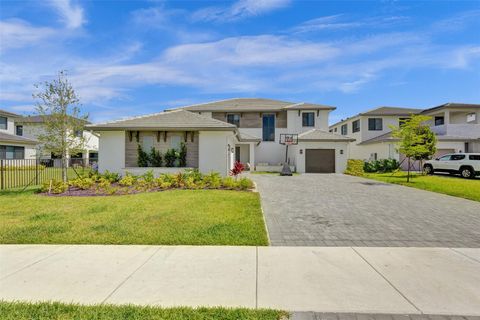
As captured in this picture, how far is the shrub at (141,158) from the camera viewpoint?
672 inches

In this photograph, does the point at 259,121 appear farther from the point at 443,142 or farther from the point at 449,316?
the point at 449,316

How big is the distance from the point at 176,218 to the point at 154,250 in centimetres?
215

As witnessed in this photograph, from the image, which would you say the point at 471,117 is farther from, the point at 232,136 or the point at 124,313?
the point at 124,313

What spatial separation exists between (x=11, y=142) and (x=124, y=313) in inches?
1484

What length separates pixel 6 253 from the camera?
16.6 feet

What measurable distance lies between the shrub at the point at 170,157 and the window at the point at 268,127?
16346 mm

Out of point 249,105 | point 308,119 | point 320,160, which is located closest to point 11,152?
point 249,105

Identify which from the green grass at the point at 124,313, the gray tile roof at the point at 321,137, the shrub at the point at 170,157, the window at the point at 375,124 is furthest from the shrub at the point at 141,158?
the window at the point at 375,124

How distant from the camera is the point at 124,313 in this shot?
123 inches

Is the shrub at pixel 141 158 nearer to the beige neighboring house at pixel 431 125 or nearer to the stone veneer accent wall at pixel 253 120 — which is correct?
the stone veneer accent wall at pixel 253 120

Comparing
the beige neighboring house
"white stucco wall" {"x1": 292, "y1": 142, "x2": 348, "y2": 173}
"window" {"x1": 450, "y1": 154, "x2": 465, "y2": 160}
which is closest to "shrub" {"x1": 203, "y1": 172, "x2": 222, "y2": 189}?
"white stucco wall" {"x1": 292, "y1": 142, "x2": 348, "y2": 173}

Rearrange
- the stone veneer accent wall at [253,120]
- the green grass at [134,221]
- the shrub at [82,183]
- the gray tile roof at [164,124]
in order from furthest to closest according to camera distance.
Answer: the stone veneer accent wall at [253,120], the gray tile roof at [164,124], the shrub at [82,183], the green grass at [134,221]

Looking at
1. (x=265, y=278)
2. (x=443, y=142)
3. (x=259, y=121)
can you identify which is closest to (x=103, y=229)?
(x=265, y=278)

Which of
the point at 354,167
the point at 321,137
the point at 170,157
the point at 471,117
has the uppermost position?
the point at 471,117
